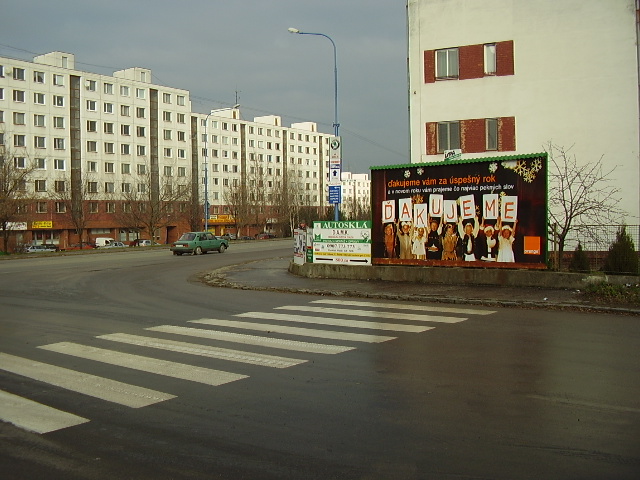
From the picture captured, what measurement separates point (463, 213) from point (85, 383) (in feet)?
43.3

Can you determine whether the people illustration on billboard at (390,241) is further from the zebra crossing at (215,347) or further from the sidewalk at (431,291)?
the zebra crossing at (215,347)

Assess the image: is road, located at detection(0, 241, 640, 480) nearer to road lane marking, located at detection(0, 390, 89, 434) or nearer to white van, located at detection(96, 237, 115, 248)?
road lane marking, located at detection(0, 390, 89, 434)

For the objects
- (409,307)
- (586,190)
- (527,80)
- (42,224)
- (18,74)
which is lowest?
(409,307)

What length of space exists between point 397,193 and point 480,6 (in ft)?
42.0

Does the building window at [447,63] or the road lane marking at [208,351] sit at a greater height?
the building window at [447,63]

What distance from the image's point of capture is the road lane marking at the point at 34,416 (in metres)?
5.70

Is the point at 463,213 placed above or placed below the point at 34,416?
above

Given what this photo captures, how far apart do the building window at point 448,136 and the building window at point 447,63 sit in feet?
7.20

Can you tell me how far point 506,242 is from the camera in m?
17.5

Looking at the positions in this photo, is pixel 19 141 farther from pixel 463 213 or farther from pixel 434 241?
pixel 463 213

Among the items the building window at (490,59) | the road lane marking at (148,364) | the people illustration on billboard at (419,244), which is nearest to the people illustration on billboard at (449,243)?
the people illustration on billboard at (419,244)

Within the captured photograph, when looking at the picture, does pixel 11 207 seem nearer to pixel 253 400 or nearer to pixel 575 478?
pixel 253 400

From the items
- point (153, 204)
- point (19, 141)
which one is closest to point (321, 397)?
point (153, 204)

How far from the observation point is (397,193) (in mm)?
19562
